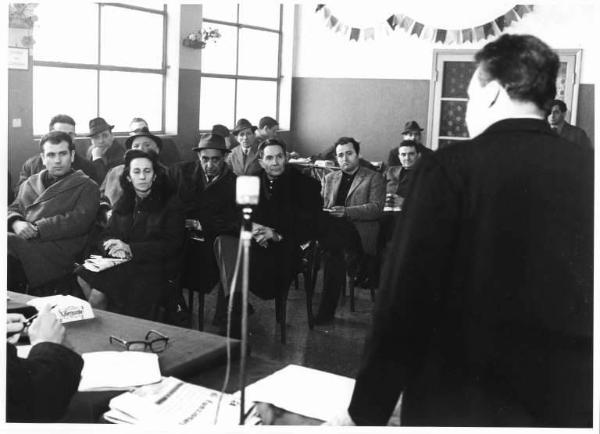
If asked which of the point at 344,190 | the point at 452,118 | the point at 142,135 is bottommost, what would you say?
the point at 344,190

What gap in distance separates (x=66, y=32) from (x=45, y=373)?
1.22 m

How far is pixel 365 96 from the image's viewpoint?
3148mm

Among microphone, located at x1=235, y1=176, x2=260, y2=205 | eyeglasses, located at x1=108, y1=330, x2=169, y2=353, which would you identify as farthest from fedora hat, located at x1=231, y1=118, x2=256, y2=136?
microphone, located at x1=235, y1=176, x2=260, y2=205

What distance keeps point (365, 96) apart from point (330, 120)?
1.32 feet

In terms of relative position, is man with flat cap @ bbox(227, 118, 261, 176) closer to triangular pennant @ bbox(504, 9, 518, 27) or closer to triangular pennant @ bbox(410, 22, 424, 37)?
triangular pennant @ bbox(410, 22, 424, 37)

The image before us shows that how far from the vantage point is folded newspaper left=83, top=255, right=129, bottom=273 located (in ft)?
8.64

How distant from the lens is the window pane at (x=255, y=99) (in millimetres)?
3064

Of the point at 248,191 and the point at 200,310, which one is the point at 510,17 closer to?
the point at 248,191

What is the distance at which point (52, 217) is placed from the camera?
256 centimetres

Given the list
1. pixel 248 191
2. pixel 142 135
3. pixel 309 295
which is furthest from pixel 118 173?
pixel 248 191

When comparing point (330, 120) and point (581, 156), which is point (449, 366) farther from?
point (330, 120)

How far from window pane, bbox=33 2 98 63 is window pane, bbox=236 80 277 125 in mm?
→ 687

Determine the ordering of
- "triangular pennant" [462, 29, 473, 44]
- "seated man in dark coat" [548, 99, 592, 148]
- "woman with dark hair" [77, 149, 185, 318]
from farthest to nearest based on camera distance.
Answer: "woman with dark hair" [77, 149, 185, 318] < "triangular pennant" [462, 29, 473, 44] < "seated man in dark coat" [548, 99, 592, 148]

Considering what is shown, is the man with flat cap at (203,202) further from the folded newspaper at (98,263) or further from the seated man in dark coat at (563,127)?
the seated man in dark coat at (563,127)
